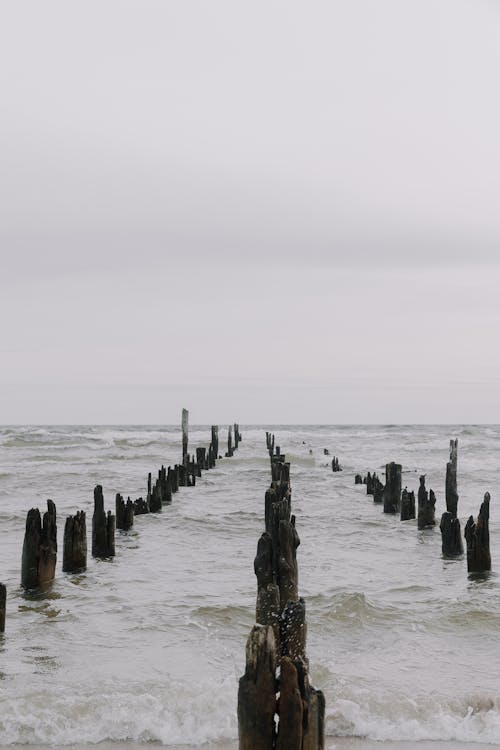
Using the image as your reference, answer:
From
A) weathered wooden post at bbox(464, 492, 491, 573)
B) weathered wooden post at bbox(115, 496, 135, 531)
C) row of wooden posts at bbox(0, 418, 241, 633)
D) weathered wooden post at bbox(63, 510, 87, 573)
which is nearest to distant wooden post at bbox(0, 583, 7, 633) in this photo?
row of wooden posts at bbox(0, 418, 241, 633)

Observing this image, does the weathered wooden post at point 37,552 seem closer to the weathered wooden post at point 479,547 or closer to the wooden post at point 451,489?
the weathered wooden post at point 479,547

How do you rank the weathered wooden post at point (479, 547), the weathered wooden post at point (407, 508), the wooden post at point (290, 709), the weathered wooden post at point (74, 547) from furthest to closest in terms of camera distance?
the weathered wooden post at point (407, 508)
the weathered wooden post at point (479, 547)
the weathered wooden post at point (74, 547)
the wooden post at point (290, 709)

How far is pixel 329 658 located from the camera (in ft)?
29.3

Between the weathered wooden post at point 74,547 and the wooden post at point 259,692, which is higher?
the wooden post at point 259,692

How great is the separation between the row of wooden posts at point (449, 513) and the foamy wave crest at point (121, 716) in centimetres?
704

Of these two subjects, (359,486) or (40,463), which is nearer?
(359,486)

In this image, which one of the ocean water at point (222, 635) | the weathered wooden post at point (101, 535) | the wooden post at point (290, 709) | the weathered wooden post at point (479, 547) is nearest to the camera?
the wooden post at point (290, 709)

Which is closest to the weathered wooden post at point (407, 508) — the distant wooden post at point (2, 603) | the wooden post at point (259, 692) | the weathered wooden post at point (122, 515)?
the weathered wooden post at point (122, 515)

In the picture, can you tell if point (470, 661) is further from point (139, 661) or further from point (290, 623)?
point (290, 623)

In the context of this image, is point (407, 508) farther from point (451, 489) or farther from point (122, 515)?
point (122, 515)

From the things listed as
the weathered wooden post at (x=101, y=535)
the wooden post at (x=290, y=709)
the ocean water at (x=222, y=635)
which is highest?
the wooden post at (x=290, y=709)

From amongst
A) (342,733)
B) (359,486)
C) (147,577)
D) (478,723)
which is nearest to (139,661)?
(342,733)

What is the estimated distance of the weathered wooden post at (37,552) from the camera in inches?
464

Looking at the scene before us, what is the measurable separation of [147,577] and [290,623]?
27.3ft
